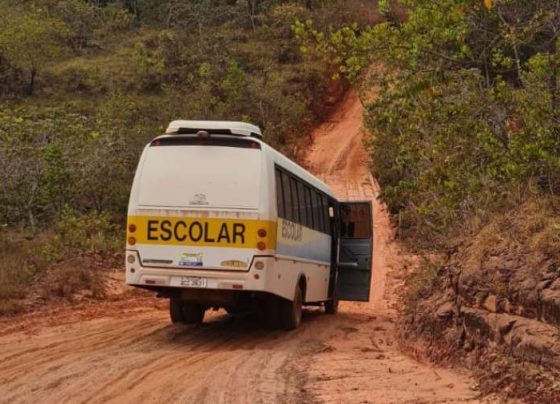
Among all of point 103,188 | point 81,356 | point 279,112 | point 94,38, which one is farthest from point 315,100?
point 81,356

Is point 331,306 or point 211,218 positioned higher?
point 211,218

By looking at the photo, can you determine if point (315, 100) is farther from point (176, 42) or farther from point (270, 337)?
point (270, 337)

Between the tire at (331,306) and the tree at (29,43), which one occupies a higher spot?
the tree at (29,43)

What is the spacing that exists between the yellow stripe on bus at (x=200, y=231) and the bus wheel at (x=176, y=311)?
2.08m

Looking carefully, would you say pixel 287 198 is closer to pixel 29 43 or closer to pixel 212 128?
pixel 212 128

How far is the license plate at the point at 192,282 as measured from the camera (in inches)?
434

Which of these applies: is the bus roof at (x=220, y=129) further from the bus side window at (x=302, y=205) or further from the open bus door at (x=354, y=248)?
the open bus door at (x=354, y=248)

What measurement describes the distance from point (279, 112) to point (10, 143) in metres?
16.8

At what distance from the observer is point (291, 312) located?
41.9 ft

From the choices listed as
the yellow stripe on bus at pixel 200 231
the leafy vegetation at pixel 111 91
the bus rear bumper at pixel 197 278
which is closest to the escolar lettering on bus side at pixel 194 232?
the yellow stripe on bus at pixel 200 231

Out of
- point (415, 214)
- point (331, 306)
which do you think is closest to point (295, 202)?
point (415, 214)

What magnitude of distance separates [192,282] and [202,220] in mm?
942

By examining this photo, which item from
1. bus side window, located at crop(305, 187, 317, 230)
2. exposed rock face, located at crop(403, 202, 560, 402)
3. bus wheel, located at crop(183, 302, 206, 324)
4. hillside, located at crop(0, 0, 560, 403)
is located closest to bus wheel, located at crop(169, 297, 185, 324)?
bus wheel, located at crop(183, 302, 206, 324)

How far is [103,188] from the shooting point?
2294cm
